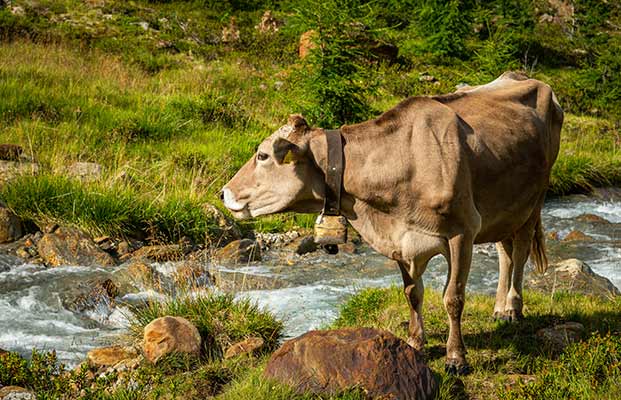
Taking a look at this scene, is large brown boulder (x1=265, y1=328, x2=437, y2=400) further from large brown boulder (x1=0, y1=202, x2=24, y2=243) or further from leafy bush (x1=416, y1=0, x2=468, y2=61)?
leafy bush (x1=416, y1=0, x2=468, y2=61)

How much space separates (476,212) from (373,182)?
0.88 meters

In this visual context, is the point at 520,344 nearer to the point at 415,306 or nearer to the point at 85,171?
the point at 415,306

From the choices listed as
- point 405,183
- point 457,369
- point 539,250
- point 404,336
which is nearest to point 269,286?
point 404,336

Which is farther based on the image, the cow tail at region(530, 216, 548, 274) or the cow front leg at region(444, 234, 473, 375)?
the cow tail at region(530, 216, 548, 274)

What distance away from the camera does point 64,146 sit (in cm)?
1352

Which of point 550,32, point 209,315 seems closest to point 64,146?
A: point 209,315

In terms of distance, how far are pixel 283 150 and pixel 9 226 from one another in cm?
654

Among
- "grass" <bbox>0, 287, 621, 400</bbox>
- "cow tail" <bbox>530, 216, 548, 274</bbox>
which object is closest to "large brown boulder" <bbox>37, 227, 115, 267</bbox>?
"grass" <bbox>0, 287, 621, 400</bbox>

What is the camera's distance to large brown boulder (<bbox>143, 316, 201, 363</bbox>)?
659cm

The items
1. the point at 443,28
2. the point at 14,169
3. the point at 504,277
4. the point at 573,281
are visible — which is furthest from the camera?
the point at 443,28

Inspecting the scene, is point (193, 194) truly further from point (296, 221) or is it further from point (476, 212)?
point (476, 212)

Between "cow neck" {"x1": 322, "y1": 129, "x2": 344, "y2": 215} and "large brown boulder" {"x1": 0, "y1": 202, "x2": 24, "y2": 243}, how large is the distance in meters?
6.54

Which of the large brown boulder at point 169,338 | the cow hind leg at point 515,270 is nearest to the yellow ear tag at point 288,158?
the large brown boulder at point 169,338

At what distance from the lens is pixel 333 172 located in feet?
19.8
